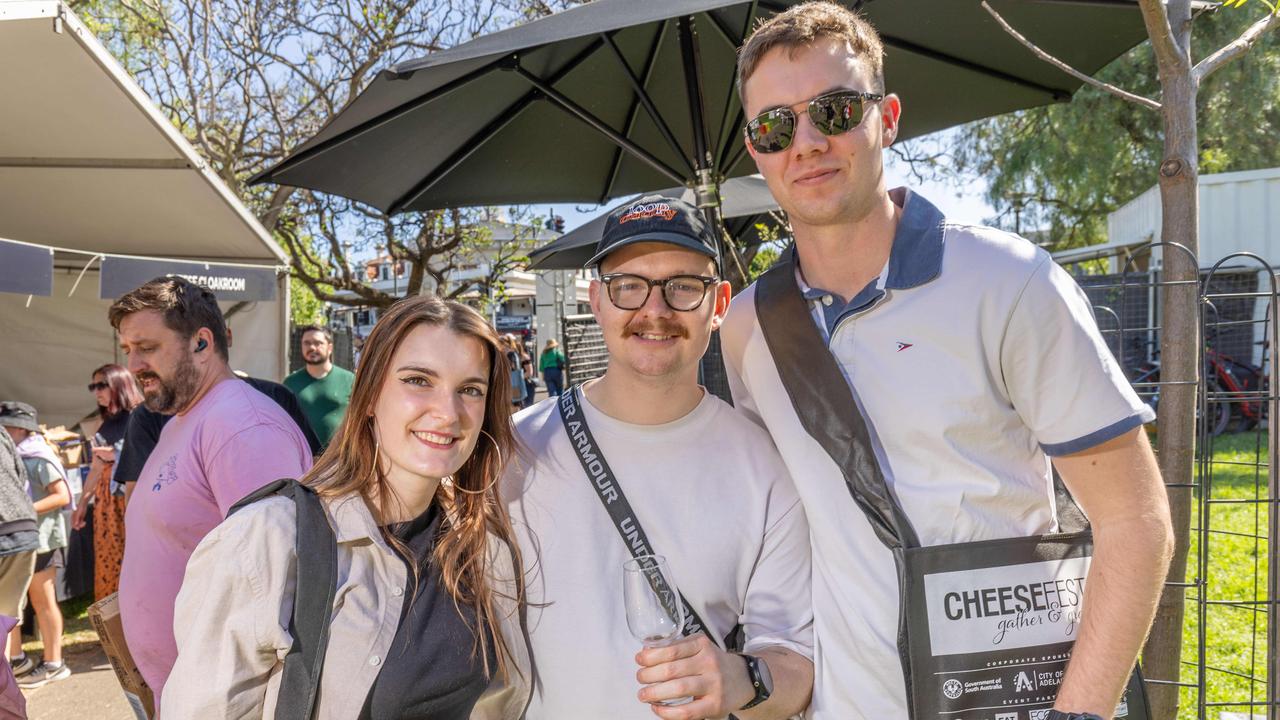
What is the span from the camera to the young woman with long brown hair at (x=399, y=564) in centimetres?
178

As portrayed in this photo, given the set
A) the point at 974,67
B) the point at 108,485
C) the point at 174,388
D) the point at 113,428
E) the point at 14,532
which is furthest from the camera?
the point at 113,428

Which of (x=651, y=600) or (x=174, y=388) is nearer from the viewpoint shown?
(x=651, y=600)

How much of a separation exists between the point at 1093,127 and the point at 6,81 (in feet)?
67.5

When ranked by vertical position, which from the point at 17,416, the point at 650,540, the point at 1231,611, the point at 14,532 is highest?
the point at 17,416

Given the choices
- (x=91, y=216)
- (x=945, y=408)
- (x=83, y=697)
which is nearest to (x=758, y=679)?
(x=945, y=408)

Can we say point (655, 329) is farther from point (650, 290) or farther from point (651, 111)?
point (651, 111)

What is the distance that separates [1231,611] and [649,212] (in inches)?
239

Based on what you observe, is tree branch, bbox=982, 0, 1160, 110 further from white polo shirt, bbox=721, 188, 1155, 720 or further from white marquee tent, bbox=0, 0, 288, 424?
white marquee tent, bbox=0, 0, 288, 424

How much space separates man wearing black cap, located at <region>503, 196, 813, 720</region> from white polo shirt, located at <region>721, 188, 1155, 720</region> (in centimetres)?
15

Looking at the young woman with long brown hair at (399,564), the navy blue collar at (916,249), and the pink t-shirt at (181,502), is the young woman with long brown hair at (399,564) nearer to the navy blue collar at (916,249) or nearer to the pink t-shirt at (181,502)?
the pink t-shirt at (181,502)

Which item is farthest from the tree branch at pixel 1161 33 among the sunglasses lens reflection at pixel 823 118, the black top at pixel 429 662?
the black top at pixel 429 662

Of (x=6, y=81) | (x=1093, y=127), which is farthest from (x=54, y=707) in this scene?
(x=1093, y=127)

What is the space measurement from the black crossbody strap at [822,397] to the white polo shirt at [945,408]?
3 centimetres

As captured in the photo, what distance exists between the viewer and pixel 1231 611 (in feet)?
20.0
